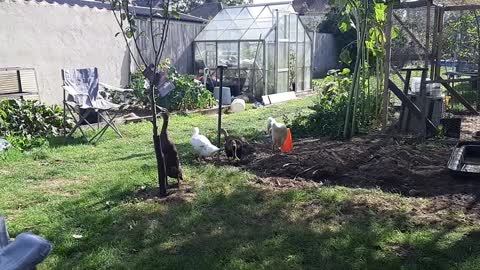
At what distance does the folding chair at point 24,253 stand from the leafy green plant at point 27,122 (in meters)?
5.11

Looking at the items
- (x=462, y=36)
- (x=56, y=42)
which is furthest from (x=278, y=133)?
(x=462, y=36)

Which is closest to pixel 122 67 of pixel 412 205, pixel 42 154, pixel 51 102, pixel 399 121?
pixel 51 102

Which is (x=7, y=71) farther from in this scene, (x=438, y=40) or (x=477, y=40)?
(x=477, y=40)

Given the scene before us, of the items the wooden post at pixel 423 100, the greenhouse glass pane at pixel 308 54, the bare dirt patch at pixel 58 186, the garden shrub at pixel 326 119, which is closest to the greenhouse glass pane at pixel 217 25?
the greenhouse glass pane at pixel 308 54

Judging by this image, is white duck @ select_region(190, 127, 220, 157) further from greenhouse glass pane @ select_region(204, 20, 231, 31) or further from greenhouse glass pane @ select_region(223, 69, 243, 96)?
greenhouse glass pane @ select_region(204, 20, 231, 31)

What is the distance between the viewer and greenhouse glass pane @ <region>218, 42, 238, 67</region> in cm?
1342

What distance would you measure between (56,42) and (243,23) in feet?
19.9

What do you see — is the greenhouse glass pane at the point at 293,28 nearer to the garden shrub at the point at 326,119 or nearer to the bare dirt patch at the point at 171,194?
the garden shrub at the point at 326,119

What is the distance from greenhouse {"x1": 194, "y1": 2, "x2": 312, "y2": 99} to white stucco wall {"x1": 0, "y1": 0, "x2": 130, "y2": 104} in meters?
3.09

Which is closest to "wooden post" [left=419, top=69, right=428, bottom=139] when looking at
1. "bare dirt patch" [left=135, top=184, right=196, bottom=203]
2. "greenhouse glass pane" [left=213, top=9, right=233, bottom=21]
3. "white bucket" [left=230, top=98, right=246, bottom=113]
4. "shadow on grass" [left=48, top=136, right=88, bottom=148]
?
"bare dirt patch" [left=135, top=184, right=196, bottom=203]

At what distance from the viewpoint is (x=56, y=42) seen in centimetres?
962

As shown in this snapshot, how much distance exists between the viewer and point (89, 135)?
7.70 metres

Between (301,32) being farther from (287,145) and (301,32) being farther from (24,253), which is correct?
(24,253)

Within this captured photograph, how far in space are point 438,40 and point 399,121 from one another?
84.6 inches
